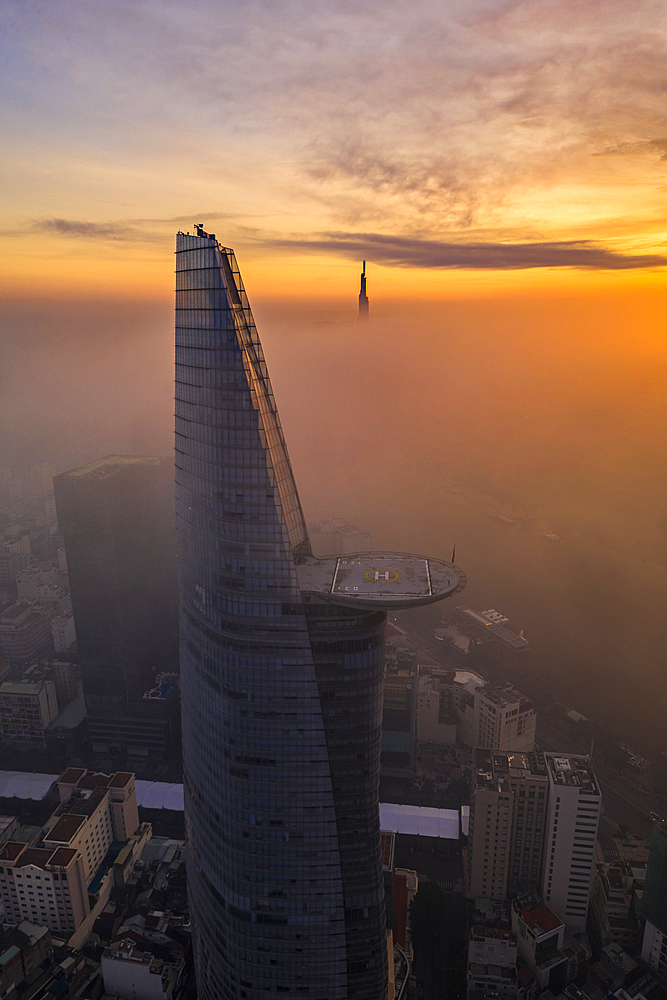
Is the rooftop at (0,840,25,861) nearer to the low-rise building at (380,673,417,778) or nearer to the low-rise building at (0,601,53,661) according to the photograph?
the low-rise building at (380,673,417,778)

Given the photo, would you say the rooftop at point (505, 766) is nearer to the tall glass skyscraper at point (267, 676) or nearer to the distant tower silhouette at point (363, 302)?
the tall glass skyscraper at point (267, 676)

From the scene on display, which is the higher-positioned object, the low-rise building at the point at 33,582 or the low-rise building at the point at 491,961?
the low-rise building at the point at 491,961

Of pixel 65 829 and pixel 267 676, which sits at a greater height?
pixel 267 676

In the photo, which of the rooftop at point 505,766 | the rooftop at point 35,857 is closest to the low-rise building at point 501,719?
the rooftop at point 505,766

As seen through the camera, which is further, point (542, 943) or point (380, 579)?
point (542, 943)

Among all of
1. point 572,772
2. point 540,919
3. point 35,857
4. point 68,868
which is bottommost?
point 540,919

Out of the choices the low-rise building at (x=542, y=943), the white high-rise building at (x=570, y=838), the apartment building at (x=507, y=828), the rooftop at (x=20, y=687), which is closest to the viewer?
the low-rise building at (x=542, y=943)

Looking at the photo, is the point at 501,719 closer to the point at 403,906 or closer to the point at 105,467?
the point at 403,906

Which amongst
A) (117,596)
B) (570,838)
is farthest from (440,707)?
(117,596)
